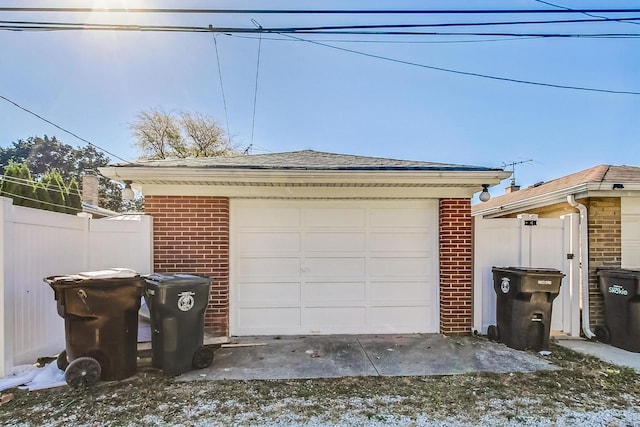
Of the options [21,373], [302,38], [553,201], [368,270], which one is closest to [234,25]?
[302,38]

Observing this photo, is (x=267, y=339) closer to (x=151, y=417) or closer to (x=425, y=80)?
(x=151, y=417)

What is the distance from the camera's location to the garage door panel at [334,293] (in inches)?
220

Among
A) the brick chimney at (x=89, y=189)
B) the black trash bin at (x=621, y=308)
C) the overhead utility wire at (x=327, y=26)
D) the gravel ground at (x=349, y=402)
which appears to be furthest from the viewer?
the brick chimney at (x=89, y=189)

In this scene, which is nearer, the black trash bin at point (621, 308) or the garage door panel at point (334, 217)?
the black trash bin at point (621, 308)

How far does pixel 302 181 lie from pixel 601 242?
4.96m

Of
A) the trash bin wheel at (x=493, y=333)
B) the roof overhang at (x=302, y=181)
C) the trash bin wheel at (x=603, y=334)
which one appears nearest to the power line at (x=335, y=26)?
the roof overhang at (x=302, y=181)

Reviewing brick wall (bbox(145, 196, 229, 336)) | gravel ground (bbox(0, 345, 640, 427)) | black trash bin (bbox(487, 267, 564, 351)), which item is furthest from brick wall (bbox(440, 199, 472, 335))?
brick wall (bbox(145, 196, 229, 336))

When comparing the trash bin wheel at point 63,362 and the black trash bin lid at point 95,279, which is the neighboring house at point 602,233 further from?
the trash bin wheel at point 63,362

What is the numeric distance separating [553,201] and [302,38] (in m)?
Answer: 5.25

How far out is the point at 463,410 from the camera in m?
3.16

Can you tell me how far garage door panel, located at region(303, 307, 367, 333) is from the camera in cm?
557

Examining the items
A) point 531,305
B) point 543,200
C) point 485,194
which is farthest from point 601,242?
point 485,194

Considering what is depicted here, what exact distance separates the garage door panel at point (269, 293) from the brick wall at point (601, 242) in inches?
189

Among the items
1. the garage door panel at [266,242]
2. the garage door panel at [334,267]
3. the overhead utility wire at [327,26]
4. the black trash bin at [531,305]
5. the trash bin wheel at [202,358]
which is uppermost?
the overhead utility wire at [327,26]
